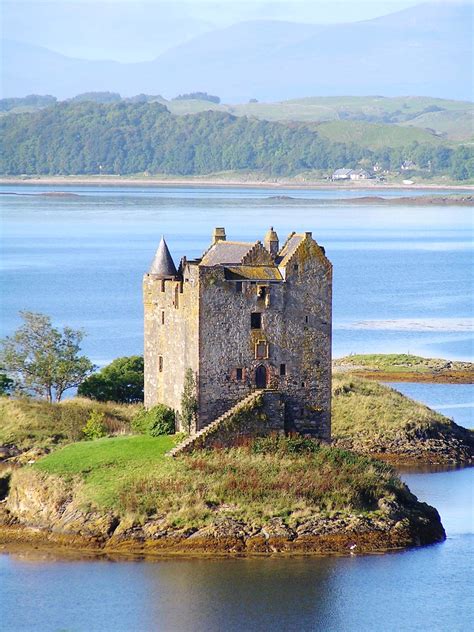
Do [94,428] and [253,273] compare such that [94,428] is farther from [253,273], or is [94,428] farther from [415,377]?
[415,377]

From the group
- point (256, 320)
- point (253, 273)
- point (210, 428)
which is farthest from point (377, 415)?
point (210, 428)

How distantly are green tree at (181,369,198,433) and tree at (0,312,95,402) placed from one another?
1293 cm

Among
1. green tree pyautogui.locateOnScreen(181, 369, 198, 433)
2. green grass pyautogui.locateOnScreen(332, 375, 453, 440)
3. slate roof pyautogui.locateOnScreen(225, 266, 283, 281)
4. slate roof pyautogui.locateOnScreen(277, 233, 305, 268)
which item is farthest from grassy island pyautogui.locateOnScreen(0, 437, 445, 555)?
green grass pyautogui.locateOnScreen(332, 375, 453, 440)

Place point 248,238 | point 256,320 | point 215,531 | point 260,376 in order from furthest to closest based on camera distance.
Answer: point 248,238 < point 260,376 < point 256,320 < point 215,531

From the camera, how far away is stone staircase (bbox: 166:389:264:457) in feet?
160

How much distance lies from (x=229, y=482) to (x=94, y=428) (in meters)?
8.62

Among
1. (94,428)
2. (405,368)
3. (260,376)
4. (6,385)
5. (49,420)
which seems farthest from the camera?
(405,368)

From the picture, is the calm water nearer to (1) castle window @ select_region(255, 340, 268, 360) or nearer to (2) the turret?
(2) the turret

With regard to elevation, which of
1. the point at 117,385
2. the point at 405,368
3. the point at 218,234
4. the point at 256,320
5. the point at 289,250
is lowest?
the point at 405,368

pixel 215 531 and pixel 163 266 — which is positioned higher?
pixel 163 266

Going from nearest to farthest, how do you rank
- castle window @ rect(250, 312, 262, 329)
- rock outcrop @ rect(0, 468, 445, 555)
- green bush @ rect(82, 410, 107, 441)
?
1. rock outcrop @ rect(0, 468, 445, 555)
2. castle window @ rect(250, 312, 262, 329)
3. green bush @ rect(82, 410, 107, 441)

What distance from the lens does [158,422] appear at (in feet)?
170

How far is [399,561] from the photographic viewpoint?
45.1 metres

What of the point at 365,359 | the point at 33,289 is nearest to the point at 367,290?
the point at 33,289
